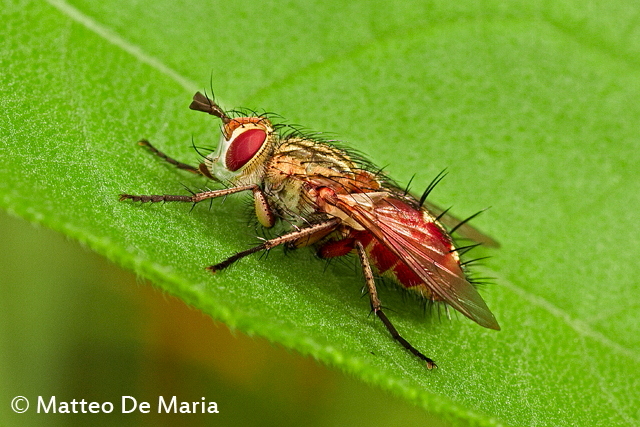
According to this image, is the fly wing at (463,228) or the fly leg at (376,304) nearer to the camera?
the fly leg at (376,304)

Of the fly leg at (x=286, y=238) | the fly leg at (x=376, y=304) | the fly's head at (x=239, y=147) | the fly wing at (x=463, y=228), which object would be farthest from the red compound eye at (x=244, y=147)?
the fly wing at (x=463, y=228)

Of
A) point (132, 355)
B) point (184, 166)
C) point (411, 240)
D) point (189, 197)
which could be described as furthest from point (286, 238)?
point (132, 355)

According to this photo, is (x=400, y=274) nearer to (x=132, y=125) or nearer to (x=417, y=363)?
(x=417, y=363)

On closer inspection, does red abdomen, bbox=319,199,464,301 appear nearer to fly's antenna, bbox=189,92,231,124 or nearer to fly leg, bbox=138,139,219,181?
fly leg, bbox=138,139,219,181

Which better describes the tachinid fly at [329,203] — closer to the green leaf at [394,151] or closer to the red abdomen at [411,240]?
the red abdomen at [411,240]

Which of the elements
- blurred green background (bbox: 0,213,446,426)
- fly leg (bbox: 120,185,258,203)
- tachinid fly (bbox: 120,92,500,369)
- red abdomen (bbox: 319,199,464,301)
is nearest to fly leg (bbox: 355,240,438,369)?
tachinid fly (bbox: 120,92,500,369)

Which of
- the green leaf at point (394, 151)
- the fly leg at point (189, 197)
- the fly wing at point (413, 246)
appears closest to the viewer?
the green leaf at point (394, 151)
